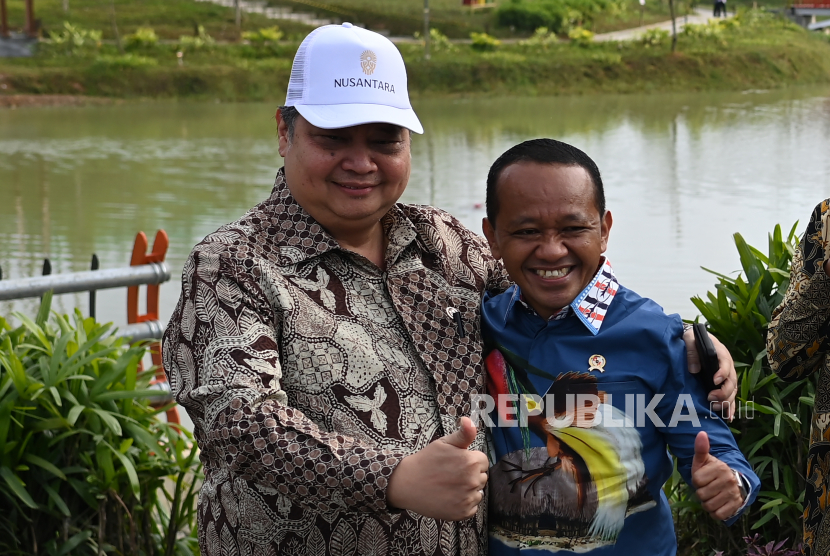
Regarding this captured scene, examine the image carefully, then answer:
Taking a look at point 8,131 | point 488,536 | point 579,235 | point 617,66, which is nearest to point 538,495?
point 488,536

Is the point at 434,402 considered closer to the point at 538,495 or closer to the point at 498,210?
the point at 538,495

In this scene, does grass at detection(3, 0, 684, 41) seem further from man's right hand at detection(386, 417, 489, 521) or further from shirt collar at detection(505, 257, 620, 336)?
man's right hand at detection(386, 417, 489, 521)

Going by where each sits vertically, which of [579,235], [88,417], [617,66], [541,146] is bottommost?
[88,417]

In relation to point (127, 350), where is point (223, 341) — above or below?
above

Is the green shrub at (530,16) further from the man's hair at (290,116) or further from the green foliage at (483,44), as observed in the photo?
the man's hair at (290,116)

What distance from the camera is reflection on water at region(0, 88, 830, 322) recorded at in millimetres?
7656

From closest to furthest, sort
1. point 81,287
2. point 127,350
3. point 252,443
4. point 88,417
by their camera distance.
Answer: point 252,443, point 88,417, point 127,350, point 81,287

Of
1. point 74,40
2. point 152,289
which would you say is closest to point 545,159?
point 152,289

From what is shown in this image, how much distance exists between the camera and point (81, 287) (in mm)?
3318

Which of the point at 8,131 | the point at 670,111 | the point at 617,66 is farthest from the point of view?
the point at 617,66

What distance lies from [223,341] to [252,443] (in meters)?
0.17

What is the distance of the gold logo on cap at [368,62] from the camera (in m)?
1.61

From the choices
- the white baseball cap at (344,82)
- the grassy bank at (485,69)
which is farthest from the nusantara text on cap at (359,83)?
the grassy bank at (485,69)

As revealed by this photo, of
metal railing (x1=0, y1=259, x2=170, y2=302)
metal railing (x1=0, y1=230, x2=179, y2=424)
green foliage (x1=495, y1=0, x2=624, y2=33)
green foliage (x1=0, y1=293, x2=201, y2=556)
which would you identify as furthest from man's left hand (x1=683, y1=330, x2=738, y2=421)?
green foliage (x1=495, y1=0, x2=624, y2=33)
